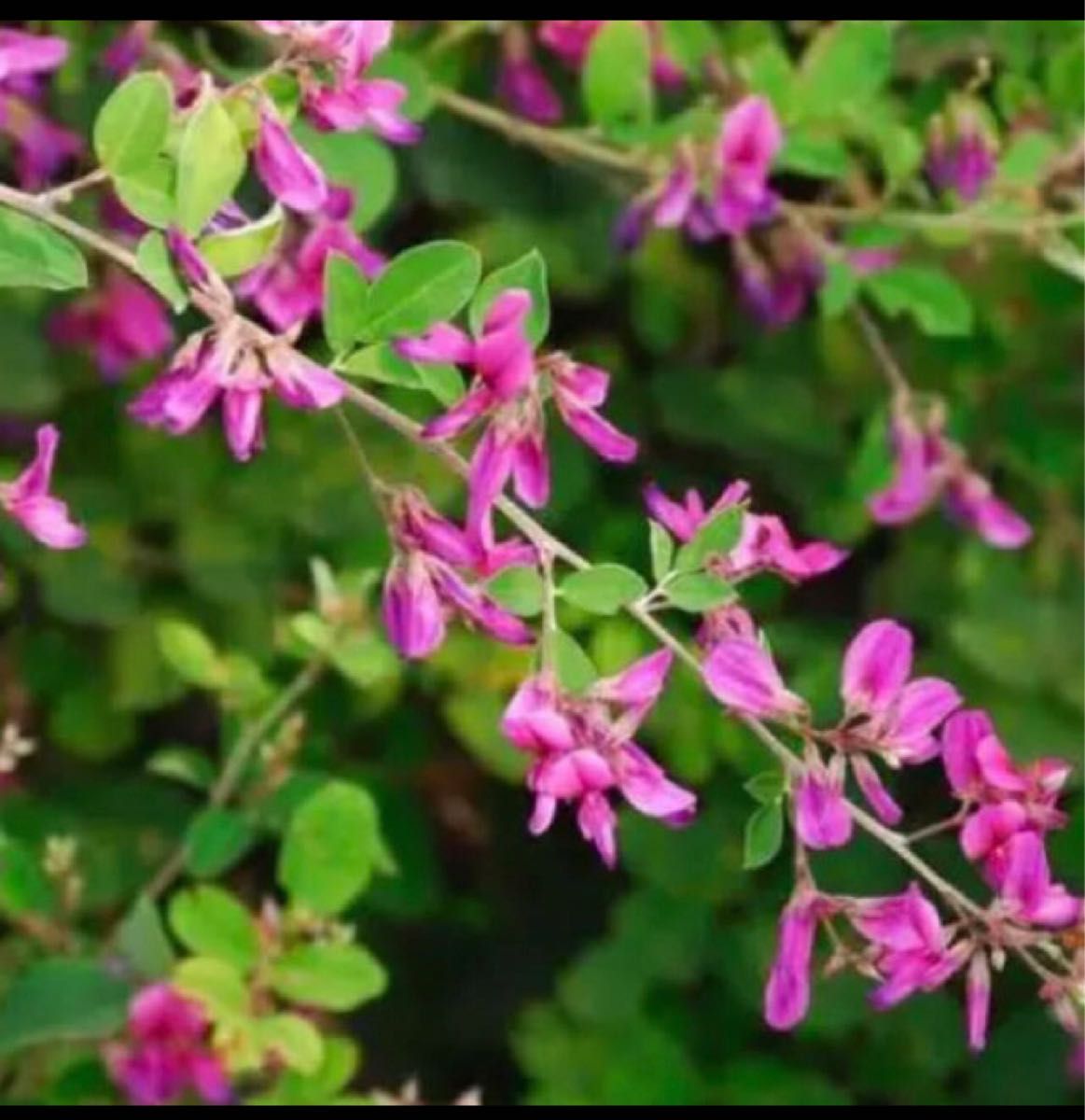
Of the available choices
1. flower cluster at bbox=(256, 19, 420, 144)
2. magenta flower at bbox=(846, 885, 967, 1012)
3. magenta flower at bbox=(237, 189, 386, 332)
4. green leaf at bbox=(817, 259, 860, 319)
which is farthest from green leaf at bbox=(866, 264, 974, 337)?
magenta flower at bbox=(846, 885, 967, 1012)

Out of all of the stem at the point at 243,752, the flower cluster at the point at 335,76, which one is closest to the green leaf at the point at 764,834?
the flower cluster at the point at 335,76

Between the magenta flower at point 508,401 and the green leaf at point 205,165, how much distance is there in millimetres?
83

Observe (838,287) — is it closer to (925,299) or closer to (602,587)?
(925,299)

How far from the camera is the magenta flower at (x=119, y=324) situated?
1.78 m

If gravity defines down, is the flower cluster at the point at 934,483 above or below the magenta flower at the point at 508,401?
below

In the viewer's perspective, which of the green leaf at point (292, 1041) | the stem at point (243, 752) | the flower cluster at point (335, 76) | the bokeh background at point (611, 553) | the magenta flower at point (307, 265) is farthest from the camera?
the bokeh background at point (611, 553)

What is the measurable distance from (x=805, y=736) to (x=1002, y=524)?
0.76 meters

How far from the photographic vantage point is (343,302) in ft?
3.51

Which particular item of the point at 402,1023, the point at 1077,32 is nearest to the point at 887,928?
the point at 1077,32

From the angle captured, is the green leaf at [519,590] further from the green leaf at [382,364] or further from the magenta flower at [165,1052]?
the magenta flower at [165,1052]

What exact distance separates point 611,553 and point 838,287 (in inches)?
8.8

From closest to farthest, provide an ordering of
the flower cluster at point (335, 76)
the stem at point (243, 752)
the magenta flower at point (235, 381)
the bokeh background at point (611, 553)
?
the magenta flower at point (235, 381) → the flower cluster at point (335, 76) → the stem at point (243, 752) → the bokeh background at point (611, 553)

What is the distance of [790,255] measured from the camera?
5.84 feet

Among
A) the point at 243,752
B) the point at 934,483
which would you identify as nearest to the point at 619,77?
the point at 934,483
